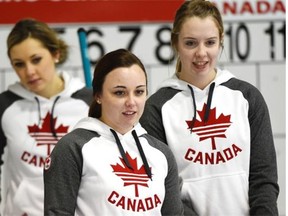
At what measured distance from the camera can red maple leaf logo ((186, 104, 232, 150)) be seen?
5.51 ft

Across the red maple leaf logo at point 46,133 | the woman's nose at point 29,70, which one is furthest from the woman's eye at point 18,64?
the red maple leaf logo at point 46,133

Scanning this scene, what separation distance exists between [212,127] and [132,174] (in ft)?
0.87

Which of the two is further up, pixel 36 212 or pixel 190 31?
pixel 190 31

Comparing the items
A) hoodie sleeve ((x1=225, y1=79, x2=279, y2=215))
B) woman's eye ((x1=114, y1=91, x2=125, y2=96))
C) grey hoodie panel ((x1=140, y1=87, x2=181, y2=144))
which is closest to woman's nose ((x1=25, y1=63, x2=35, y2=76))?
grey hoodie panel ((x1=140, y1=87, x2=181, y2=144))

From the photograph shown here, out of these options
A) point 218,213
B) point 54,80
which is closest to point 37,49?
point 54,80

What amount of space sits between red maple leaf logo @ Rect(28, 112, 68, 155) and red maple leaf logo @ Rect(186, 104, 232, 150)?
545 mm

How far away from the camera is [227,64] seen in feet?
8.76

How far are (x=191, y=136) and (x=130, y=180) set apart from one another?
23 cm

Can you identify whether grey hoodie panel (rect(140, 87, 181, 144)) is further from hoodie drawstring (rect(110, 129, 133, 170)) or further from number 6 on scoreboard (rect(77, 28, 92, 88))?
number 6 on scoreboard (rect(77, 28, 92, 88))

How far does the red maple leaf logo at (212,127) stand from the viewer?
1679 millimetres

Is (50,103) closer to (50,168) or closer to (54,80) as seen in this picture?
(54,80)

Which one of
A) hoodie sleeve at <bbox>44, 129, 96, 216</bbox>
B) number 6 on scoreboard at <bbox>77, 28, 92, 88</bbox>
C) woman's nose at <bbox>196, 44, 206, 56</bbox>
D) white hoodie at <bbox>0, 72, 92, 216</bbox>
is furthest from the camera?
number 6 on scoreboard at <bbox>77, 28, 92, 88</bbox>

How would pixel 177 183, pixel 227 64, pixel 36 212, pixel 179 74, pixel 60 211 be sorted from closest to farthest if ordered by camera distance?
pixel 60 211 < pixel 177 183 < pixel 179 74 < pixel 36 212 < pixel 227 64

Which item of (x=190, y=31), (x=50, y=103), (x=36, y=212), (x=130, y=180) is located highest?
(x=190, y=31)
